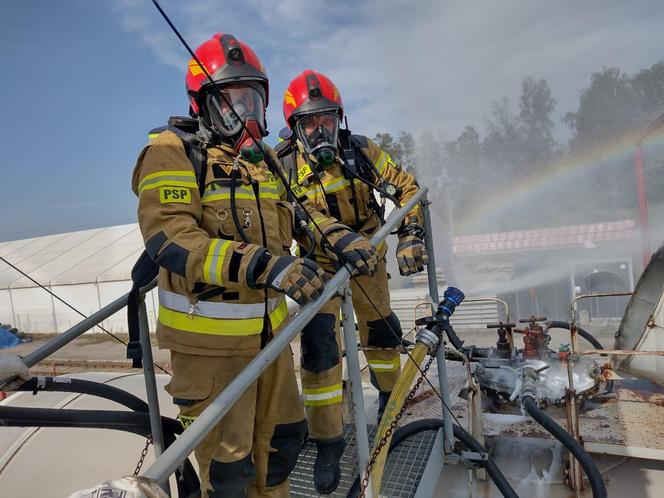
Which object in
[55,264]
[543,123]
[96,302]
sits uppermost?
[543,123]

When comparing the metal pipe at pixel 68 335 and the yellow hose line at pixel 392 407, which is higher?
the metal pipe at pixel 68 335

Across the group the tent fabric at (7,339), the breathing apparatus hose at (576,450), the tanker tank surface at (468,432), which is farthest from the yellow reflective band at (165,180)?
the tent fabric at (7,339)

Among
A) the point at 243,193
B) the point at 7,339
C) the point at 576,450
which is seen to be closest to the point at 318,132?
the point at 243,193

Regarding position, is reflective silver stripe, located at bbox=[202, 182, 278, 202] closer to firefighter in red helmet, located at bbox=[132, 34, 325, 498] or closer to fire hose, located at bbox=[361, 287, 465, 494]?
firefighter in red helmet, located at bbox=[132, 34, 325, 498]

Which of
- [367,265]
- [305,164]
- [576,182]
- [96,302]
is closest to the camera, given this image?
[367,265]

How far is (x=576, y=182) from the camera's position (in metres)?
27.5

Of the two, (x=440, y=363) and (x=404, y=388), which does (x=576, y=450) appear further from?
(x=404, y=388)

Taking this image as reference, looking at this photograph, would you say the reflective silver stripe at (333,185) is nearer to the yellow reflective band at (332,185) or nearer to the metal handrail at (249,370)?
the yellow reflective band at (332,185)

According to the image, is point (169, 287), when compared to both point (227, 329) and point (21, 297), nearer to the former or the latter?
point (227, 329)

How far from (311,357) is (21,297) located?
24.0 meters

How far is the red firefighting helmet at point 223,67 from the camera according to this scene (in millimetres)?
2160

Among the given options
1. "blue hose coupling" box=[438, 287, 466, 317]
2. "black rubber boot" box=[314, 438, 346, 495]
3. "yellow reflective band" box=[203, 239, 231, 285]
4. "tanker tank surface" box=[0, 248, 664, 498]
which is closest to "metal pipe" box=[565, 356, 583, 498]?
"tanker tank surface" box=[0, 248, 664, 498]

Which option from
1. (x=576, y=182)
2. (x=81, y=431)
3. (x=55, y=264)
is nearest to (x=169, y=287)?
(x=81, y=431)

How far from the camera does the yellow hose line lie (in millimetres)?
2184
